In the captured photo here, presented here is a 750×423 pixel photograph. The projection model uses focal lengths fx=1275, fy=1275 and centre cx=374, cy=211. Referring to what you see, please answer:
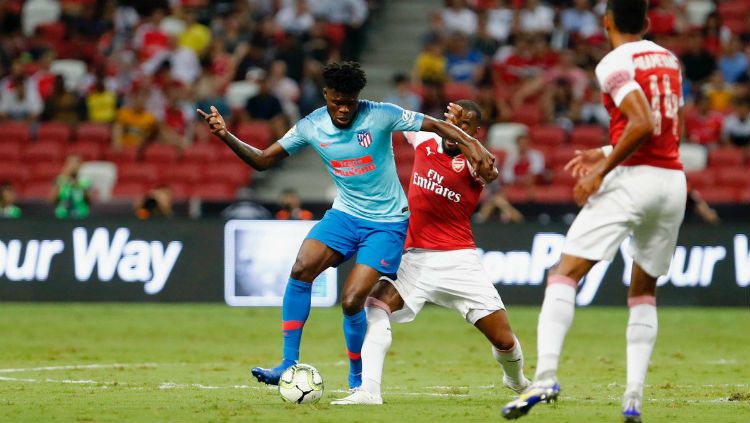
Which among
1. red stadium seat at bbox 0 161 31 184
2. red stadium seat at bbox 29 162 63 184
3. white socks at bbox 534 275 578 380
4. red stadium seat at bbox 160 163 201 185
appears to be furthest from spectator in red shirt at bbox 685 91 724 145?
white socks at bbox 534 275 578 380

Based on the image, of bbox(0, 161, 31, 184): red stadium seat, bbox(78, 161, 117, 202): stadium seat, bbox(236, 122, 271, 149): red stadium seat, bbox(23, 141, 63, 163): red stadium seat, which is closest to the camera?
bbox(236, 122, 271, 149): red stadium seat

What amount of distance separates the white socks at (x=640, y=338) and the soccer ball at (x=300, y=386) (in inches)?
88.2

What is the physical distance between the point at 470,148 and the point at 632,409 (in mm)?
2208

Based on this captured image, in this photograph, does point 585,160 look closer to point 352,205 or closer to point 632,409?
point 632,409

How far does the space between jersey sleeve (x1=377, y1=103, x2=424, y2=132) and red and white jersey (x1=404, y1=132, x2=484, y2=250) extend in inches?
21.4

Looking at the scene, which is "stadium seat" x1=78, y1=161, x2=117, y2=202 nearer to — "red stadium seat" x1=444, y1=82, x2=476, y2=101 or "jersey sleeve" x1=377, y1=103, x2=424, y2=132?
"red stadium seat" x1=444, y1=82, x2=476, y2=101

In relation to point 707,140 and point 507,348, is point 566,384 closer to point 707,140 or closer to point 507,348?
point 507,348

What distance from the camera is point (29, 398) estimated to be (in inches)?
362

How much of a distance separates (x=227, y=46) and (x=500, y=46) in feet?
17.2

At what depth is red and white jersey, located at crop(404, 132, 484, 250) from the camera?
9344 mm

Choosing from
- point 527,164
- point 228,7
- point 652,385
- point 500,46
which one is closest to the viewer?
point 652,385

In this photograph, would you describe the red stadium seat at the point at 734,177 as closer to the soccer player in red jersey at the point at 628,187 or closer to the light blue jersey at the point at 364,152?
the light blue jersey at the point at 364,152

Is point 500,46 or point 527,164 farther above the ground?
point 500,46

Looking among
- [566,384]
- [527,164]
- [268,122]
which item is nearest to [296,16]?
[268,122]
